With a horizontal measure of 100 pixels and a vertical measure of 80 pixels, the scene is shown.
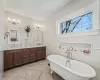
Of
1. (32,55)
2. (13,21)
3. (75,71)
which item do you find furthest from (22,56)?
(75,71)

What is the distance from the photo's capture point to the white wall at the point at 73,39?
1986 millimetres

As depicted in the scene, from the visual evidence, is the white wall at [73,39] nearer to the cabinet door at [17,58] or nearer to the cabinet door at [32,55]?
the cabinet door at [32,55]

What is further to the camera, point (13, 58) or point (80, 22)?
point (13, 58)

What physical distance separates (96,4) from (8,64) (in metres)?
3.71

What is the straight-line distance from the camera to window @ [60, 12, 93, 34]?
7.70 ft

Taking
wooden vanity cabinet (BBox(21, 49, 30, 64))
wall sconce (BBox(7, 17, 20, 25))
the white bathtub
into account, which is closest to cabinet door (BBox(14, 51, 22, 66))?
wooden vanity cabinet (BBox(21, 49, 30, 64))

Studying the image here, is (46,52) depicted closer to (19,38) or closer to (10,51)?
(19,38)

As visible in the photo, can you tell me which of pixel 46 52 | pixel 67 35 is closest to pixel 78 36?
pixel 67 35

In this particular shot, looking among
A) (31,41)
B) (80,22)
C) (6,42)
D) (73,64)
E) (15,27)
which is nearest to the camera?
(73,64)

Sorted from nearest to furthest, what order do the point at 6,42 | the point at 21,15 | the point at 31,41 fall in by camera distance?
the point at 6,42 → the point at 21,15 → the point at 31,41

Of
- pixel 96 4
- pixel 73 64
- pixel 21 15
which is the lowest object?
pixel 73 64

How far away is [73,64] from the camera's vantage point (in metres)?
2.39

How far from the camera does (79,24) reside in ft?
8.85

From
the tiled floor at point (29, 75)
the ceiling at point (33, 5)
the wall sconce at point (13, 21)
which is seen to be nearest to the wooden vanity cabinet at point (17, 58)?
the tiled floor at point (29, 75)
